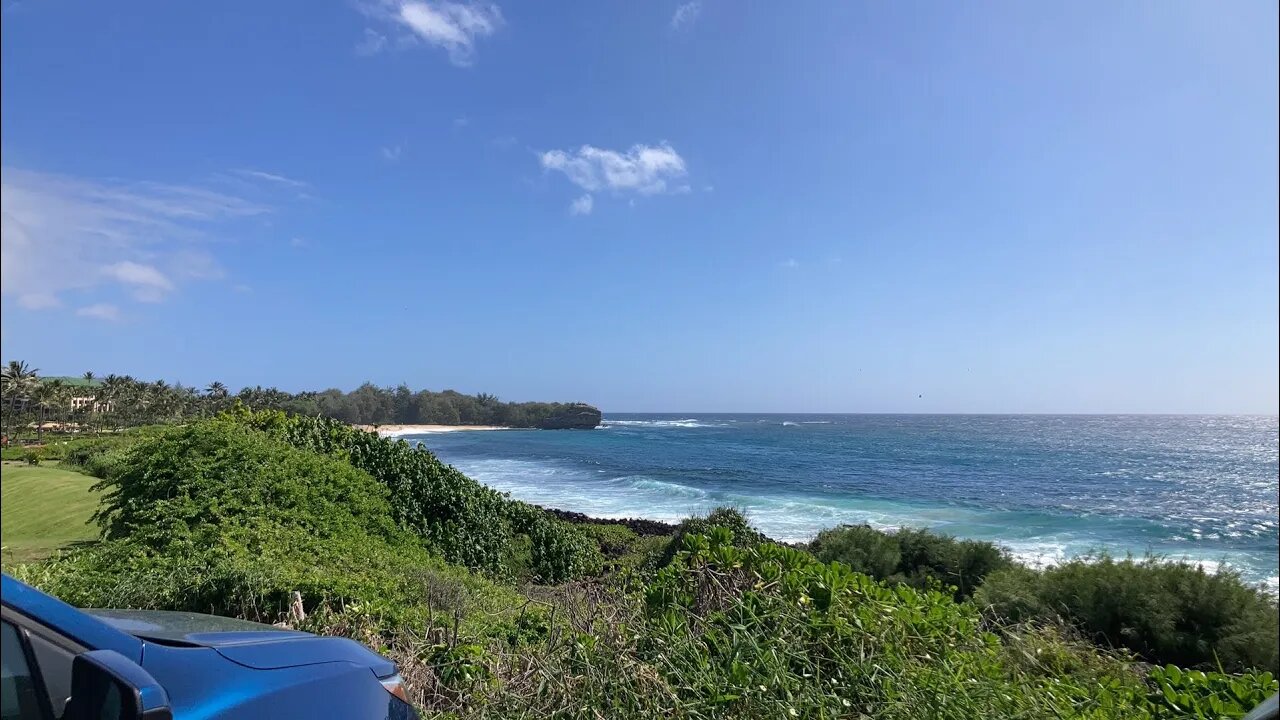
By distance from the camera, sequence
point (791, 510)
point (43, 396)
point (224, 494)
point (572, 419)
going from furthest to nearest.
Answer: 1. point (572, 419)
2. point (43, 396)
3. point (791, 510)
4. point (224, 494)

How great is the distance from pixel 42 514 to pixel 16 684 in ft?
57.7

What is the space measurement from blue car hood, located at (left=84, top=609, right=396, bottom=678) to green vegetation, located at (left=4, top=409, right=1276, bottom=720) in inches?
55.3

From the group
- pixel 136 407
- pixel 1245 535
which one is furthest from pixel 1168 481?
pixel 136 407

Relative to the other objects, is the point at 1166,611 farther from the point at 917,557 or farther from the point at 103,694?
the point at 103,694

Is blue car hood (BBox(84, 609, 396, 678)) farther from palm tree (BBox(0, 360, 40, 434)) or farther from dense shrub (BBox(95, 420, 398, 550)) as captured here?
palm tree (BBox(0, 360, 40, 434))

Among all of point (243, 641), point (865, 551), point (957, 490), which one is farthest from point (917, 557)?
point (957, 490)

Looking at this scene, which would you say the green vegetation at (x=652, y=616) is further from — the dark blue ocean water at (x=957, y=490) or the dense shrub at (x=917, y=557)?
the dark blue ocean water at (x=957, y=490)

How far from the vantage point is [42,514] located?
1468cm

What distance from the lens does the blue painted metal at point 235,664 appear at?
1.99 metres

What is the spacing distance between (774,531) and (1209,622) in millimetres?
19011

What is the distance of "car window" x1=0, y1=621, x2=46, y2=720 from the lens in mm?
1718

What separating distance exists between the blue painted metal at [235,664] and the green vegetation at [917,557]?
998 centimetres

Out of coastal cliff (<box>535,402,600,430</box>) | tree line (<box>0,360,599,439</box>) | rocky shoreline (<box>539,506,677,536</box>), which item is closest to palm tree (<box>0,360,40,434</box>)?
tree line (<box>0,360,599,439</box>)

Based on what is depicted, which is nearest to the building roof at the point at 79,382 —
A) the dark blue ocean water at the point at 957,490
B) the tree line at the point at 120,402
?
the tree line at the point at 120,402
